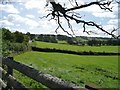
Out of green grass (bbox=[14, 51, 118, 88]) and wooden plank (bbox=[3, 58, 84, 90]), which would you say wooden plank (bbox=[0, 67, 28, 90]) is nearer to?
wooden plank (bbox=[3, 58, 84, 90])

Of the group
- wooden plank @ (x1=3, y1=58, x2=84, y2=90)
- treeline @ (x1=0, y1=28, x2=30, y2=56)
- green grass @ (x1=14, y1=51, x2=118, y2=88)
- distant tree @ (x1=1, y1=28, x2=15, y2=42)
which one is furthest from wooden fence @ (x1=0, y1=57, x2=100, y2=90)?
distant tree @ (x1=1, y1=28, x2=15, y2=42)

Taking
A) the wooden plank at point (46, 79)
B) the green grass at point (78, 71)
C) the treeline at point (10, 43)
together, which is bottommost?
the green grass at point (78, 71)

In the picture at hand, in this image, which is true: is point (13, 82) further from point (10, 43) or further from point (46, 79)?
point (10, 43)

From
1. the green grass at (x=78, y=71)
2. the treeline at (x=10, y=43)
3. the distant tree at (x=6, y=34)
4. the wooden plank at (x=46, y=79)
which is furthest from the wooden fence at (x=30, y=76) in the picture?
the distant tree at (x=6, y=34)

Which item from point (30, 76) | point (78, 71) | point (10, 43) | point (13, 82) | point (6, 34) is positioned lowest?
point (78, 71)

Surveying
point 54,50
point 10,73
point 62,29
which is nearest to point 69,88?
point 10,73

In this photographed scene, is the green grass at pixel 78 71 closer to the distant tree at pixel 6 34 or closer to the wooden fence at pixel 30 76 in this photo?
the distant tree at pixel 6 34

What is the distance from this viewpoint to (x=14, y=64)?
6.75 meters

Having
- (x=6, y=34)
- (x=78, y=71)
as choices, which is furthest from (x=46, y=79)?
(x=6, y=34)

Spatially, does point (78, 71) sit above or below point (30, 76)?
below

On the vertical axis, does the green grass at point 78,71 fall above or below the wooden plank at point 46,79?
below

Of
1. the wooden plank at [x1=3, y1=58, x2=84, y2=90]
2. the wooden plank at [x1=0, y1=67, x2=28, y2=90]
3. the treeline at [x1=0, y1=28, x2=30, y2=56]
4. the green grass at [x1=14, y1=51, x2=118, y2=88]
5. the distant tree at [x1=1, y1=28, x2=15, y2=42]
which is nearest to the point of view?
the wooden plank at [x1=3, y1=58, x2=84, y2=90]

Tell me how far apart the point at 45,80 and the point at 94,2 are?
2965 mm

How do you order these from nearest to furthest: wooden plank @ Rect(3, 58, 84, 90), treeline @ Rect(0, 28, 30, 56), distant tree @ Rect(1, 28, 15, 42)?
wooden plank @ Rect(3, 58, 84, 90) → treeline @ Rect(0, 28, 30, 56) → distant tree @ Rect(1, 28, 15, 42)
